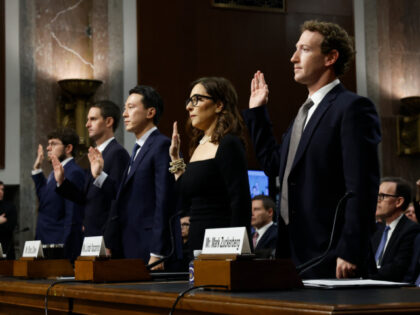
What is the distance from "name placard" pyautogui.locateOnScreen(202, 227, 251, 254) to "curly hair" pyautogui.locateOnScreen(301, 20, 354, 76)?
2.92ft

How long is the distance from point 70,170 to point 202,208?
7.70 ft

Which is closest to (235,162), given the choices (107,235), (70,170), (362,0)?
(107,235)

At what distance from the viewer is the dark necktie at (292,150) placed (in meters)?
2.28

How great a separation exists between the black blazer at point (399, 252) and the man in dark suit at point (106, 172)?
1.43 meters

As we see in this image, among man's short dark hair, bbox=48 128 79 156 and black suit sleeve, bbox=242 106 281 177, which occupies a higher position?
man's short dark hair, bbox=48 128 79 156

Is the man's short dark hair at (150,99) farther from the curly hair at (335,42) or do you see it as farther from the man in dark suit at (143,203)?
the curly hair at (335,42)

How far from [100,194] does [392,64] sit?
17.8ft

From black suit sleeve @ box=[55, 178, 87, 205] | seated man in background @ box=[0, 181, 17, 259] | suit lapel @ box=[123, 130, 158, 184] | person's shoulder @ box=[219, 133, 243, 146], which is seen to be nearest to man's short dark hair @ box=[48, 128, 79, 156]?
black suit sleeve @ box=[55, 178, 87, 205]

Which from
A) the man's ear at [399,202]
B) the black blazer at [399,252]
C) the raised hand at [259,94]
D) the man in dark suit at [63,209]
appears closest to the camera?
the raised hand at [259,94]

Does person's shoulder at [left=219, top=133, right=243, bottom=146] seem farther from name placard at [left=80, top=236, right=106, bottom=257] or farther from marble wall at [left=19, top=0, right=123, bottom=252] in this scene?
marble wall at [left=19, top=0, right=123, bottom=252]

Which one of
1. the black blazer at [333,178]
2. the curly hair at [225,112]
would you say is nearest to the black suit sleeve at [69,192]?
the curly hair at [225,112]

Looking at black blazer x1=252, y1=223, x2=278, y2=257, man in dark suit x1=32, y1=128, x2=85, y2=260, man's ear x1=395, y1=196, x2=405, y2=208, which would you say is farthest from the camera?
black blazer x1=252, y1=223, x2=278, y2=257

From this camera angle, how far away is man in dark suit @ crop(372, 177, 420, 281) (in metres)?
3.85

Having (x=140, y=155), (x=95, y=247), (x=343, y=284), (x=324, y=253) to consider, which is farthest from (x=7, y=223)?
(x=343, y=284)
